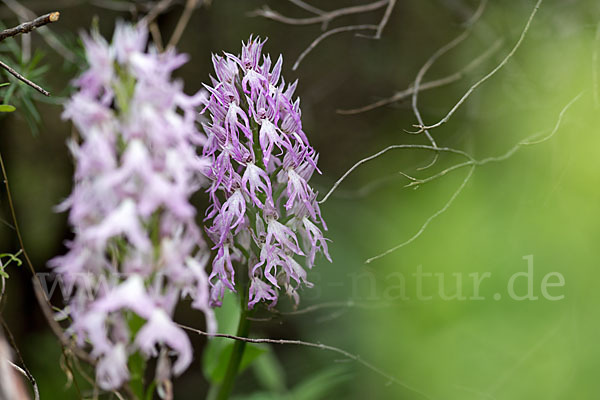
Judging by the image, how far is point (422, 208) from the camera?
0.84 meters

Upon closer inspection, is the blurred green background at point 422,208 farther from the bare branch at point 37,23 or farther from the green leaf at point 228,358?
the bare branch at point 37,23

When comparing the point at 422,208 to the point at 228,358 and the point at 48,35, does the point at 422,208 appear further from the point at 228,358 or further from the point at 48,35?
the point at 48,35

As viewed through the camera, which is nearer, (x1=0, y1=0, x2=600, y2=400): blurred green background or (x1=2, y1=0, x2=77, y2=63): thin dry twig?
(x1=0, y1=0, x2=600, y2=400): blurred green background

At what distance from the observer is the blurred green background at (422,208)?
0.63 m

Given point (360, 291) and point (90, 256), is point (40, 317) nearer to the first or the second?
point (360, 291)

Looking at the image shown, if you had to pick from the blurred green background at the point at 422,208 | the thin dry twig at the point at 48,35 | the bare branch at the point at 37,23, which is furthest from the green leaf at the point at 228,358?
the thin dry twig at the point at 48,35

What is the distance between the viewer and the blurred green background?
634 mm

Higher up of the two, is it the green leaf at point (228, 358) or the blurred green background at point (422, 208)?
the blurred green background at point (422, 208)

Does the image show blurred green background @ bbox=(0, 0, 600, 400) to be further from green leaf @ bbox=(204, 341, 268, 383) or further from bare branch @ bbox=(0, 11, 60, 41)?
bare branch @ bbox=(0, 11, 60, 41)

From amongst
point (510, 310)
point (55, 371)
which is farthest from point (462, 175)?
point (55, 371)

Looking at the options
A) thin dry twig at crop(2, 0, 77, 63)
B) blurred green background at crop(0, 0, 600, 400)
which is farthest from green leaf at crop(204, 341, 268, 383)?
thin dry twig at crop(2, 0, 77, 63)

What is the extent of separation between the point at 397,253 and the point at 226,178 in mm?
369

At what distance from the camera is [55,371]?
1093 mm

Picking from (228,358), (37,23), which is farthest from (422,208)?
(37,23)
